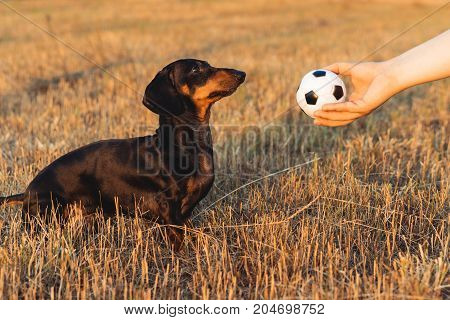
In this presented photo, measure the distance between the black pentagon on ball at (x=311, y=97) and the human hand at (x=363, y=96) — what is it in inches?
5.2

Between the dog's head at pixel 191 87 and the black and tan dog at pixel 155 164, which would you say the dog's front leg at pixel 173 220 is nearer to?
the black and tan dog at pixel 155 164

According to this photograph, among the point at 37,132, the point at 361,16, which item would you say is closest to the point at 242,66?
the point at 37,132

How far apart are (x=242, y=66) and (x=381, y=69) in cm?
676

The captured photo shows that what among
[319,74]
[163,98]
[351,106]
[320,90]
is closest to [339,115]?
[351,106]

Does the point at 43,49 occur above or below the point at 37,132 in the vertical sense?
above

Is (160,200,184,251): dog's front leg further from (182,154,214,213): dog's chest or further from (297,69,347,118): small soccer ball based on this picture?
(297,69,347,118): small soccer ball

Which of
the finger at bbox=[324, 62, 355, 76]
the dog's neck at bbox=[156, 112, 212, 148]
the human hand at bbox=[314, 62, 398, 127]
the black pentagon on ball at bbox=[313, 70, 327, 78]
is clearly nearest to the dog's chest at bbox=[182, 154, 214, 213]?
the dog's neck at bbox=[156, 112, 212, 148]

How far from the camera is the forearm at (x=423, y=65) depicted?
11.2 feet

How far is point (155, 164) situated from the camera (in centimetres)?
382

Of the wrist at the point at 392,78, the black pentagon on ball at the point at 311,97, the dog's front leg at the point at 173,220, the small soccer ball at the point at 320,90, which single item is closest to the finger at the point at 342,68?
the small soccer ball at the point at 320,90

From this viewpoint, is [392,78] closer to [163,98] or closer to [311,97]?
[311,97]

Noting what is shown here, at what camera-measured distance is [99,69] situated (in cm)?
977

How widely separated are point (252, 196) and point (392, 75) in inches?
55.4
